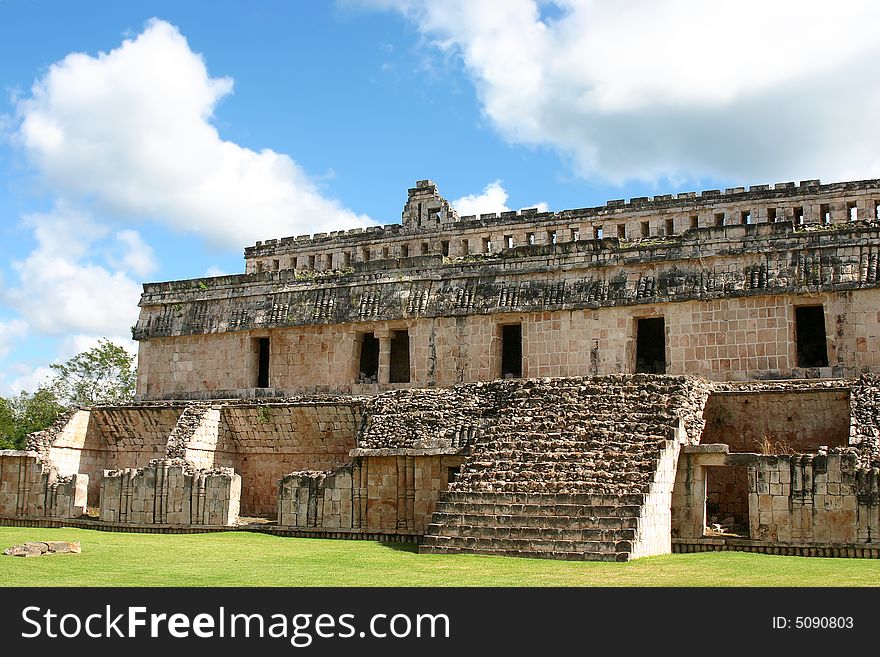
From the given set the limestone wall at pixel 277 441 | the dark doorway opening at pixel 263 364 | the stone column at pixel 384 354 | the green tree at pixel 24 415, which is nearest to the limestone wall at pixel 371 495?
the limestone wall at pixel 277 441

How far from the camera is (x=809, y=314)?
66.2 ft

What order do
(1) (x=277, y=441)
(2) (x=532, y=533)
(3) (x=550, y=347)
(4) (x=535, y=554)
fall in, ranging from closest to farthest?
(4) (x=535, y=554)
(2) (x=532, y=533)
(3) (x=550, y=347)
(1) (x=277, y=441)

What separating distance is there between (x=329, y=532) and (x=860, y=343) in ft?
31.9

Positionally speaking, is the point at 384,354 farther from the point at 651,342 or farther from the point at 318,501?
the point at 318,501

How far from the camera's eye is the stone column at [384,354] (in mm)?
21422

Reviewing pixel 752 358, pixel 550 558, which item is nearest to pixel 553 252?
pixel 752 358

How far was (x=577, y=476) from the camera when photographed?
13625mm

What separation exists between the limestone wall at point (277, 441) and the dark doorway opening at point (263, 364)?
3.02 metres

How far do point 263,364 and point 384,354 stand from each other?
4.32 meters

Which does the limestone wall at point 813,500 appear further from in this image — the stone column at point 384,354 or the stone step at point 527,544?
the stone column at point 384,354

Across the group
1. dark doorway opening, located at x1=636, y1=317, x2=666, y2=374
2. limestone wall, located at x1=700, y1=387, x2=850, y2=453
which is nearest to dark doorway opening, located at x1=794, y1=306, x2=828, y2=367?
dark doorway opening, located at x1=636, y1=317, x2=666, y2=374

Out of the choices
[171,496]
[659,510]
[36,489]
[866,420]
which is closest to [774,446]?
[866,420]

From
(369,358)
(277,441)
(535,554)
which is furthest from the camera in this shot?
(369,358)
